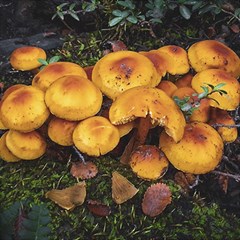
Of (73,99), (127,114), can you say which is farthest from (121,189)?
(73,99)

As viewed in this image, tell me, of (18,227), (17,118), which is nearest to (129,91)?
(17,118)

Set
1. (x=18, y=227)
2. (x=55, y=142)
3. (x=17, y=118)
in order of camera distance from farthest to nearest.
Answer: (x=55, y=142)
(x=17, y=118)
(x=18, y=227)

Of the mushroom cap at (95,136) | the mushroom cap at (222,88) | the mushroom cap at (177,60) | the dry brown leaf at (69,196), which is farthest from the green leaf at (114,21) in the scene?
the dry brown leaf at (69,196)

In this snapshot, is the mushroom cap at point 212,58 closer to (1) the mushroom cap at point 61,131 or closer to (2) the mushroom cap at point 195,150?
(2) the mushroom cap at point 195,150

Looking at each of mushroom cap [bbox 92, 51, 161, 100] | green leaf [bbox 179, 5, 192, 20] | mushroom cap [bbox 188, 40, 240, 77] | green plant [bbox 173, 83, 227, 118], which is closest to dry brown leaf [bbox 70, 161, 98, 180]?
mushroom cap [bbox 92, 51, 161, 100]

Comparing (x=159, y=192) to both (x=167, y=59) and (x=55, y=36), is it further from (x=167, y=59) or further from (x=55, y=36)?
(x=55, y=36)
